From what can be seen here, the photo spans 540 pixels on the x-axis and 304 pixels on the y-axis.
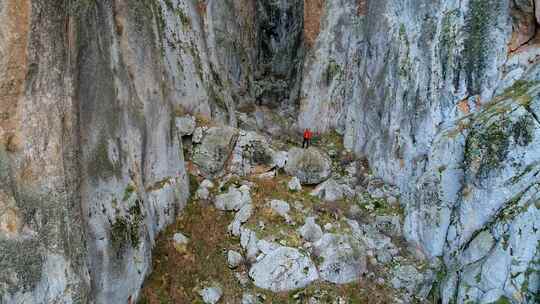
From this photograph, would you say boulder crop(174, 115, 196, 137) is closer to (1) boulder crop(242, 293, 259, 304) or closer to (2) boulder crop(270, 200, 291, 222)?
(2) boulder crop(270, 200, 291, 222)

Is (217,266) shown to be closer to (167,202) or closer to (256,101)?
(167,202)

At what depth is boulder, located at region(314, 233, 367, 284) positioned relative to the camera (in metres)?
11.8

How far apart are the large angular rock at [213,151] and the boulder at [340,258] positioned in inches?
176

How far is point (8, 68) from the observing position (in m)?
6.69

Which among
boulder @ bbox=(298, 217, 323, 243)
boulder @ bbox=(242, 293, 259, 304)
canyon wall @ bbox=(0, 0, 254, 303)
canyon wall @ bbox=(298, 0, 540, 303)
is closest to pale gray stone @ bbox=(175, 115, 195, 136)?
canyon wall @ bbox=(0, 0, 254, 303)

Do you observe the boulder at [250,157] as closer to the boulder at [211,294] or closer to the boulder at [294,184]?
the boulder at [294,184]

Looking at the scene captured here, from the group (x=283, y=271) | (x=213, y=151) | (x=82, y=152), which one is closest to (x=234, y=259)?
(x=283, y=271)

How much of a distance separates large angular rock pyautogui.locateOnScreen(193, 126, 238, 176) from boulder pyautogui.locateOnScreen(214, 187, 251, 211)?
52.4 inches

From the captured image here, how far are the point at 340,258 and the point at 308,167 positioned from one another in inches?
162

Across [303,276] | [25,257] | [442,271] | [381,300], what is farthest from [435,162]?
[25,257]

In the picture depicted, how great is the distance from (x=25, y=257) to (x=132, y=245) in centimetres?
310

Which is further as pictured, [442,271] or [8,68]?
[442,271]

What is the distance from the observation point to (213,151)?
14836 mm

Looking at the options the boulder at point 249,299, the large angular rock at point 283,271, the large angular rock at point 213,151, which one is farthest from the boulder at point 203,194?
the boulder at point 249,299
